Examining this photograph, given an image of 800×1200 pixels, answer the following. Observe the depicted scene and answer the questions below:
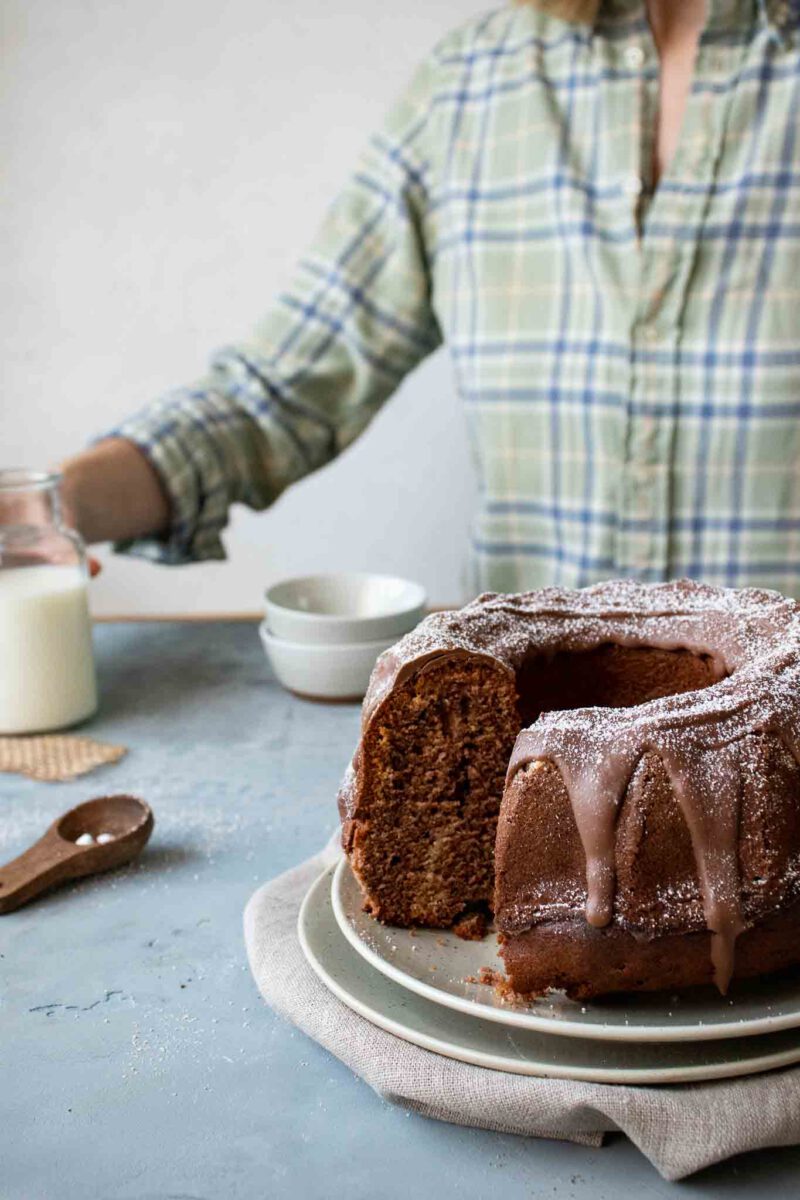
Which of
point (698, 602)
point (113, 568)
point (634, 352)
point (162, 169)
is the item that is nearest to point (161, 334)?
point (162, 169)

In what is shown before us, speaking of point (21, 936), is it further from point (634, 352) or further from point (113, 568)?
point (113, 568)

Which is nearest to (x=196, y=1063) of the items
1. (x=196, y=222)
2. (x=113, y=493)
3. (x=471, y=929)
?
(x=471, y=929)

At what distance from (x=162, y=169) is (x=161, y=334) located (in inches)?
16.4

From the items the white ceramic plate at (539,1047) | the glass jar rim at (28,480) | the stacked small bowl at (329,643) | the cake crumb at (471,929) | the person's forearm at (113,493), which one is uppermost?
the glass jar rim at (28,480)

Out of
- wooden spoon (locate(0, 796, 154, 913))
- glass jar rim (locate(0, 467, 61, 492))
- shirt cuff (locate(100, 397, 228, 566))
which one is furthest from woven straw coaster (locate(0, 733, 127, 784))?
shirt cuff (locate(100, 397, 228, 566))

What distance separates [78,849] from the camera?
1229 mm

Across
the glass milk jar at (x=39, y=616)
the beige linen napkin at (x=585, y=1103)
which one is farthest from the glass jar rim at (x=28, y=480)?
the beige linen napkin at (x=585, y=1103)

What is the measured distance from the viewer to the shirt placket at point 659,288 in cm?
181

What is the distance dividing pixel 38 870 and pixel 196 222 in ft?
7.48

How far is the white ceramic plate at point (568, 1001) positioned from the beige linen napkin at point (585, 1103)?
38mm

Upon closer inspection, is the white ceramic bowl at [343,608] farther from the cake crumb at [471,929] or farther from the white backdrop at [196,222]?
the white backdrop at [196,222]

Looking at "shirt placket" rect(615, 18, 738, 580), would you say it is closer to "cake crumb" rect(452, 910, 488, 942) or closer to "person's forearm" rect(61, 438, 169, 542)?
"person's forearm" rect(61, 438, 169, 542)

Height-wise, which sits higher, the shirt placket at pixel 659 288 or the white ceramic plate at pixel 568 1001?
the shirt placket at pixel 659 288

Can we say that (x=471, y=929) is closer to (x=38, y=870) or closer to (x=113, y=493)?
(x=38, y=870)
